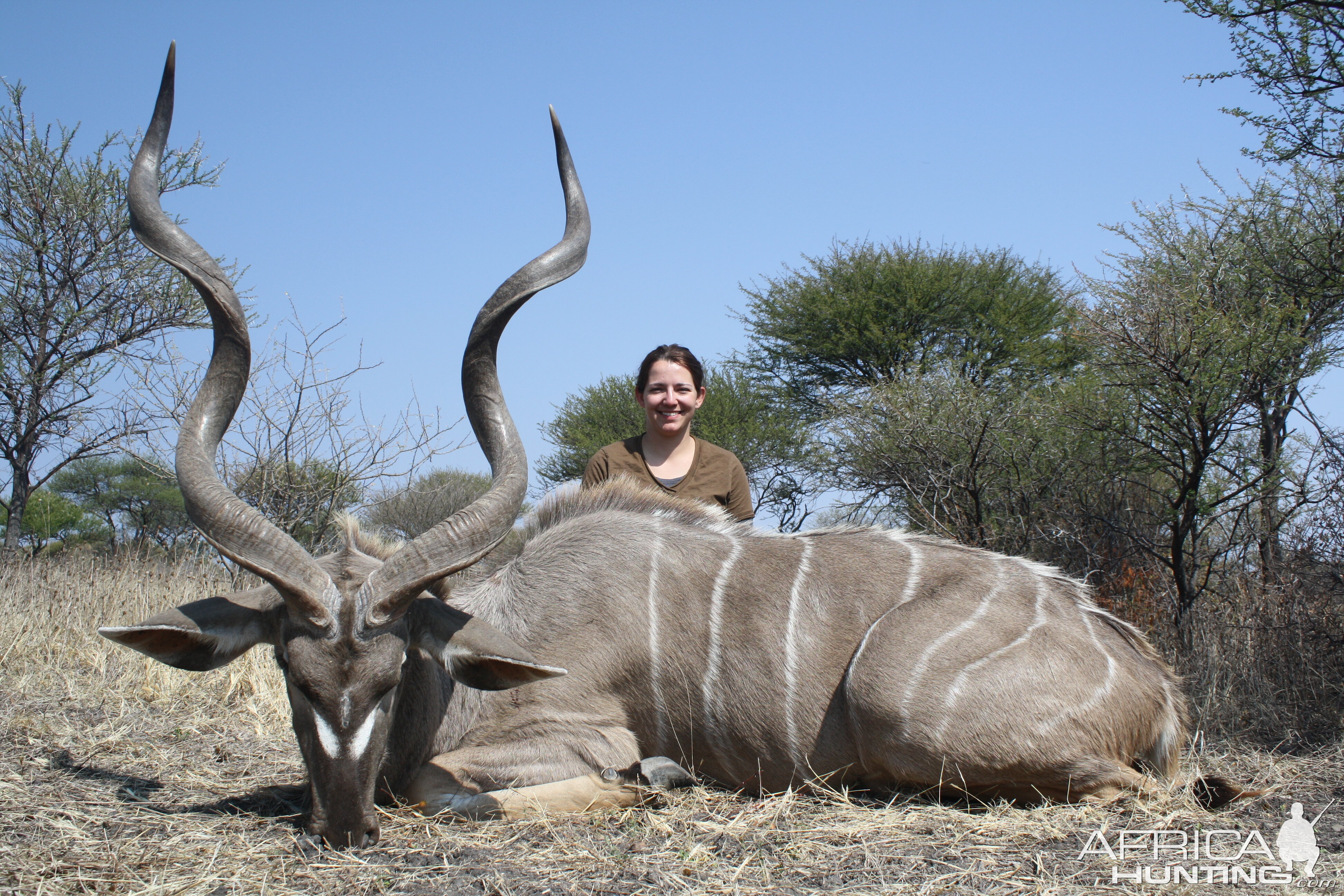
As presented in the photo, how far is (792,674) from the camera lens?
11.3ft

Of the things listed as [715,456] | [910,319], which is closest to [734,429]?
[910,319]

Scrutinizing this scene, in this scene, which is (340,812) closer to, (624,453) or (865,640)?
(865,640)

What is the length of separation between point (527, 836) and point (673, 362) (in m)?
2.47

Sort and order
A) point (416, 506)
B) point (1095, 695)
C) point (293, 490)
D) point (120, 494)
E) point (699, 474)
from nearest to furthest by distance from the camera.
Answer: point (1095, 695), point (699, 474), point (293, 490), point (416, 506), point (120, 494)

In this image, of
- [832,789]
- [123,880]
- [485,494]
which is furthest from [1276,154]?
[123,880]

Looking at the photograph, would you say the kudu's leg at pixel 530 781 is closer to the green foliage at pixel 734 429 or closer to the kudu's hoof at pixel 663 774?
the kudu's hoof at pixel 663 774

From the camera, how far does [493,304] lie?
3396mm

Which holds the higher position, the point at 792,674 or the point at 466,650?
the point at 466,650

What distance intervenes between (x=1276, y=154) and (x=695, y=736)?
4.77 meters

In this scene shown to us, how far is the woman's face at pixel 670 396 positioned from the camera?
473 centimetres

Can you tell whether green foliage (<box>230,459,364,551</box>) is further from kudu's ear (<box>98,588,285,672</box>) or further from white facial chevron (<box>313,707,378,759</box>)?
white facial chevron (<box>313,707,378,759</box>)

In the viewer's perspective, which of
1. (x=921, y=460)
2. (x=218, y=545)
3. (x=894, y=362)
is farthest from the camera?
(x=894, y=362)

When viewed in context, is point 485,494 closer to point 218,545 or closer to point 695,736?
point 218,545
